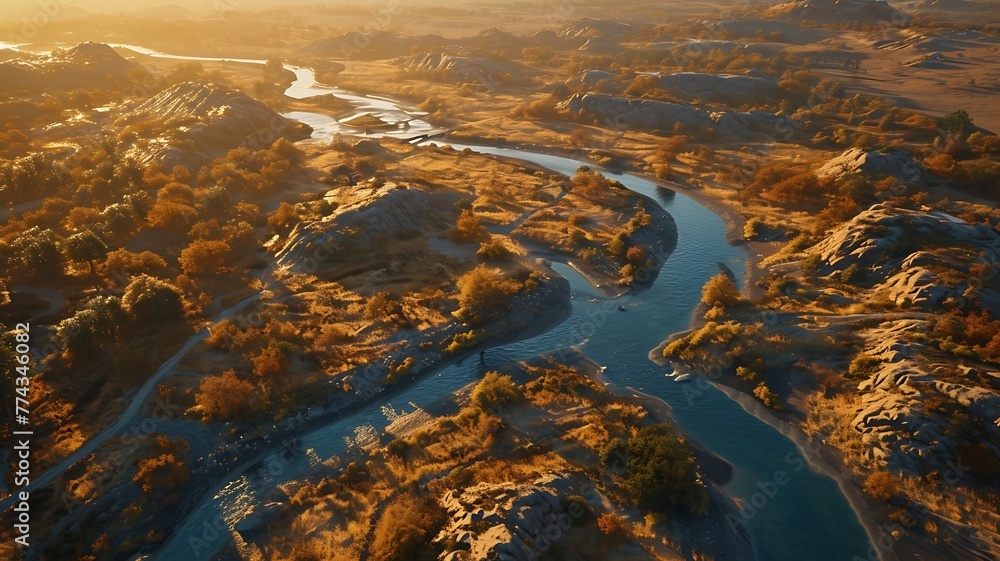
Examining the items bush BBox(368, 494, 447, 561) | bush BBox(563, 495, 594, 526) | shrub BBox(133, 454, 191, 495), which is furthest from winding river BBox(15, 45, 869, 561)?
bush BBox(563, 495, 594, 526)

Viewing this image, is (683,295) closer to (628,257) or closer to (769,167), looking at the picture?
(628,257)

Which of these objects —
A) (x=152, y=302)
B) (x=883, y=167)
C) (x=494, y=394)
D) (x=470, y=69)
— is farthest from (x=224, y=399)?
(x=470, y=69)

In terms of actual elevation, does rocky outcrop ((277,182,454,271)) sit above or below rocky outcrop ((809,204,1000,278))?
below

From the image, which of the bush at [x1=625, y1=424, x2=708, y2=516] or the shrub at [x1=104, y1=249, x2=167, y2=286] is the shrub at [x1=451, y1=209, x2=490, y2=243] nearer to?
the shrub at [x1=104, y1=249, x2=167, y2=286]

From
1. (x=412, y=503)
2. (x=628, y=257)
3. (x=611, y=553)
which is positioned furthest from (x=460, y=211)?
(x=611, y=553)

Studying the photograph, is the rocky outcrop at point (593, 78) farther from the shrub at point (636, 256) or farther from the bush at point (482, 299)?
the bush at point (482, 299)

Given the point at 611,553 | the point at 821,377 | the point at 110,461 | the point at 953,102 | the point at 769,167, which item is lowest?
the point at 110,461
